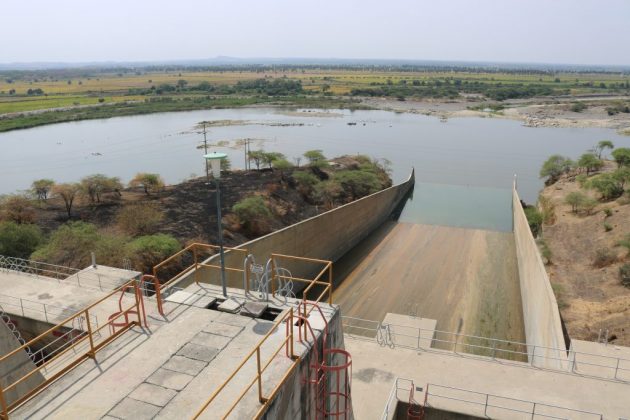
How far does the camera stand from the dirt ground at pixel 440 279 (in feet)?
62.1

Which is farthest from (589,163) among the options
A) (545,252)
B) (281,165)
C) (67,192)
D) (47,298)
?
(47,298)

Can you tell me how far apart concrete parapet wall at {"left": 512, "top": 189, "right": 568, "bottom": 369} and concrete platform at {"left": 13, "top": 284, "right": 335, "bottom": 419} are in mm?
6442

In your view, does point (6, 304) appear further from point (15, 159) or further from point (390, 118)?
point (390, 118)

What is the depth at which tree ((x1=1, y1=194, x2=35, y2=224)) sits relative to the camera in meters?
22.4

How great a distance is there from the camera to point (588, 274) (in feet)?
62.2

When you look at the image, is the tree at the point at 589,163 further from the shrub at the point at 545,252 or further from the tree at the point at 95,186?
the tree at the point at 95,186

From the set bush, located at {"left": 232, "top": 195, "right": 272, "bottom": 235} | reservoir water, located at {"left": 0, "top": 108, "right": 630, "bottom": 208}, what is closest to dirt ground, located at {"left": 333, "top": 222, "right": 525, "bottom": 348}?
bush, located at {"left": 232, "top": 195, "right": 272, "bottom": 235}

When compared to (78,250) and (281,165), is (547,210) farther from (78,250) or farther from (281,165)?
(78,250)

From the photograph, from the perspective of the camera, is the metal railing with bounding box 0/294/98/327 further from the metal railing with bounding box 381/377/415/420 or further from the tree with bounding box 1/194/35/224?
the tree with bounding box 1/194/35/224

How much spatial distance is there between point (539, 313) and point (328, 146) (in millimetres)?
39847

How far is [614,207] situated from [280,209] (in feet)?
62.1

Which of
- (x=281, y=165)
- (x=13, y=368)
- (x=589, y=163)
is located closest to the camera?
(x=13, y=368)

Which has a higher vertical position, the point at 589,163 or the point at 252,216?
the point at 589,163

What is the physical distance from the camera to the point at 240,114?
78438 mm
